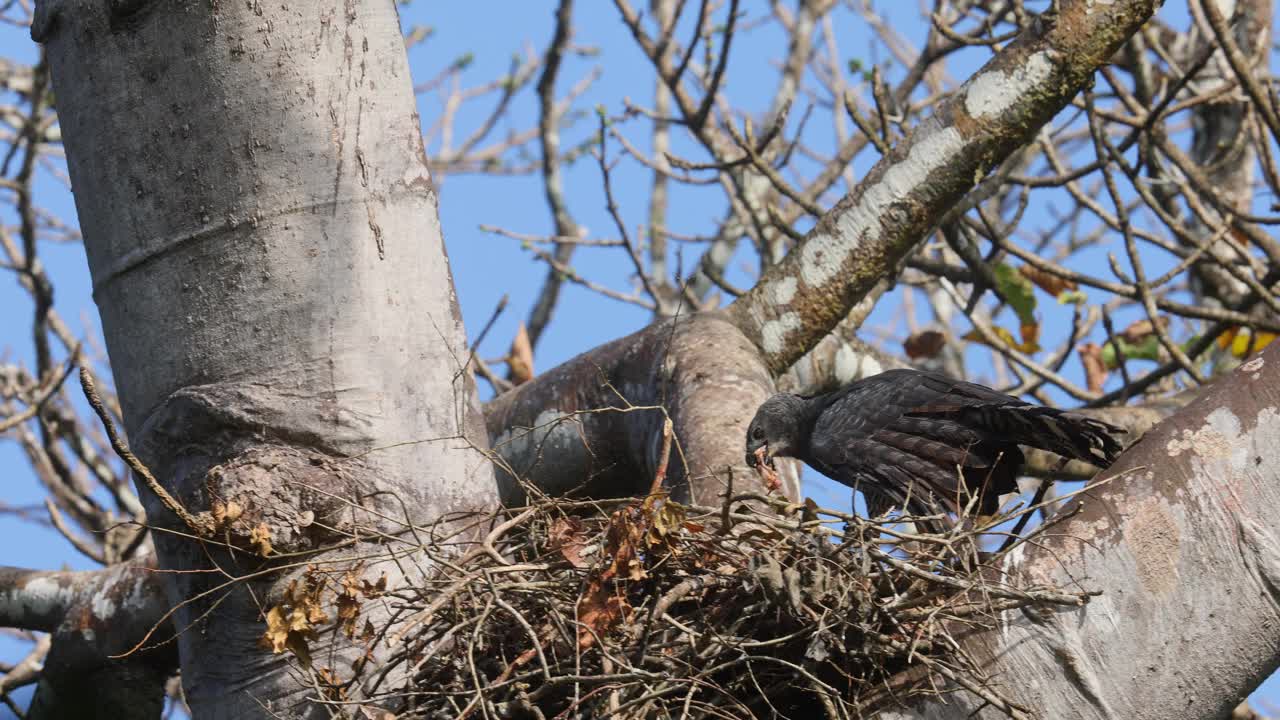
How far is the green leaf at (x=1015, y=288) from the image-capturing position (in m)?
5.46

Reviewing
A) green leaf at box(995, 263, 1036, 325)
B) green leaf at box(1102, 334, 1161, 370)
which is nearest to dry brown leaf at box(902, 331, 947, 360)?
green leaf at box(995, 263, 1036, 325)

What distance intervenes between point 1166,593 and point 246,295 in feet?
6.14

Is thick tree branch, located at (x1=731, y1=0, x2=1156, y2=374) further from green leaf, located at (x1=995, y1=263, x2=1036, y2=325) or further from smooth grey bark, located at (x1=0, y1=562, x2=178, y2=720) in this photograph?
smooth grey bark, located at (x1=0, y1=562, x2=178, y2=720)

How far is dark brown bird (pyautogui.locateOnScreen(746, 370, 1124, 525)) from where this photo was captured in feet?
11.3

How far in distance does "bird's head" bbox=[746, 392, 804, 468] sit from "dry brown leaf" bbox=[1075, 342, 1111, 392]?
1.86 m

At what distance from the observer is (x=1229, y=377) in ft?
7.70

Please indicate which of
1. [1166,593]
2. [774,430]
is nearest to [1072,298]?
[774,430]

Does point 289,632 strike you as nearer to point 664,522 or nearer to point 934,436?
point 664,522

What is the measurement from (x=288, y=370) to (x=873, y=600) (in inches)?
49.9

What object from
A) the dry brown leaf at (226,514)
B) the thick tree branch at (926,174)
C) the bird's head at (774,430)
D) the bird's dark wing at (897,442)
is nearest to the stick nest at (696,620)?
the dry brown leaf at (226,514)

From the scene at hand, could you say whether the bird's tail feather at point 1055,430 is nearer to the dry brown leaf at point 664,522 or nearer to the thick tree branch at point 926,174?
the thick tree branch at point 926,174

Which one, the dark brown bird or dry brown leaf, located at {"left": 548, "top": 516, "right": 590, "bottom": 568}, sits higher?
the dark brown bird

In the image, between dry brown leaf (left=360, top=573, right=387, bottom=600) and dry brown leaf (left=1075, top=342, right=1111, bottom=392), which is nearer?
dry brown leaf (left=360, top=573, right=387, bottom=600)

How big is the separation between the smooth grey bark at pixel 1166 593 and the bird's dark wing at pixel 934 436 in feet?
3.65
